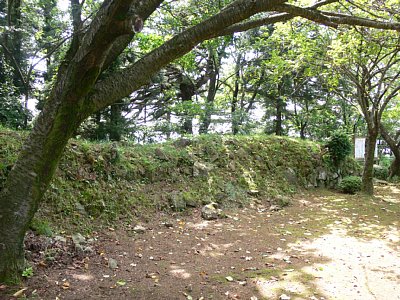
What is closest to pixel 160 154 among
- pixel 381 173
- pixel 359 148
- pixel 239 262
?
pixel 239 262

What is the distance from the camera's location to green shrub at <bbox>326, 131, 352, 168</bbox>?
11641 mm

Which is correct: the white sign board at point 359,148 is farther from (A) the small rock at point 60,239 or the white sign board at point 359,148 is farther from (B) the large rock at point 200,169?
(A) the small rock at point 60,239

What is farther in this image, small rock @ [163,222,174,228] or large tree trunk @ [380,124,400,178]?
large tree trunk @ [380,124,400,178]

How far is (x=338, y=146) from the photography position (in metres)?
11.7

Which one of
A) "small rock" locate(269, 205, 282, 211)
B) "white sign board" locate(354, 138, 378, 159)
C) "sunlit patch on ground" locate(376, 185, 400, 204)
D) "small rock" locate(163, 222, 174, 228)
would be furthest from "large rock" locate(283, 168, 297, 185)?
"small rock" locate(163, 222, 174, 228)

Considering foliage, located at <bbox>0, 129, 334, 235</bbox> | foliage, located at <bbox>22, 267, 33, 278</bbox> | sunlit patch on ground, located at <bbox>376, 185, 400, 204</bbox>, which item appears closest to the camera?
foliage, located at <bbox>22, 267, 33, 278</bbox>

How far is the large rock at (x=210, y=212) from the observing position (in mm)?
6656

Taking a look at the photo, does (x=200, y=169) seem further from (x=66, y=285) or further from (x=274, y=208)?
(x=66, y=285)

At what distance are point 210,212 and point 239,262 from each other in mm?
2366

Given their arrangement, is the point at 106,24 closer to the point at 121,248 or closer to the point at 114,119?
the point at 121,248

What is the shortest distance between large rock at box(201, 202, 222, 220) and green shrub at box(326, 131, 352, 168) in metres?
6.67

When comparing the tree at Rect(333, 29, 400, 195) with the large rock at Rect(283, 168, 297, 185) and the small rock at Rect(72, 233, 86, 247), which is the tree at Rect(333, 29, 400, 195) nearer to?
the large rock at Rect(283, 168, 297, 185)

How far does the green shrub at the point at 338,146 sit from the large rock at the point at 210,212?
6668mm

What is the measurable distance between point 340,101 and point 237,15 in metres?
16.9
